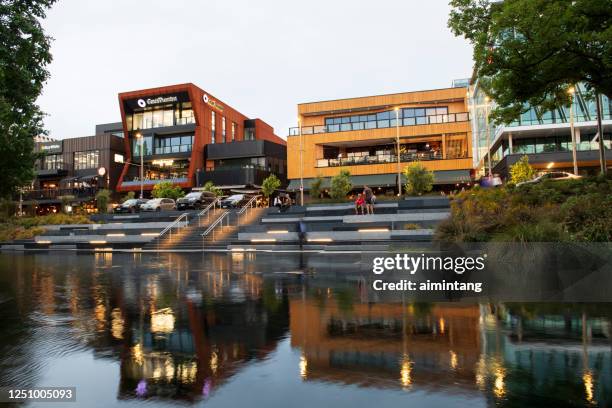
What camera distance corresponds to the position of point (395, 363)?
4.89 metres

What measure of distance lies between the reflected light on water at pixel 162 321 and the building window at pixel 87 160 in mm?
63028

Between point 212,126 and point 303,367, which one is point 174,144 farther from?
point 303,367

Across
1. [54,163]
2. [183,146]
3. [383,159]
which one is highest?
[183,146]

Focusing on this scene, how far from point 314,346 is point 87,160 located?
2698 inches

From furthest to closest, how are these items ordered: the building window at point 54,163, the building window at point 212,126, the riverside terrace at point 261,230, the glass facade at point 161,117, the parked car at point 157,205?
1. the building window at point 54,163
2. the building window at point 212,126
3. the glass facade at point 161,117
4. the parked car at point 157,205
5. the riverside terrace at point 261,230

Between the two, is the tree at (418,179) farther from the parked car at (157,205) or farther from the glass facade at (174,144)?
the glass facade at (174,144)

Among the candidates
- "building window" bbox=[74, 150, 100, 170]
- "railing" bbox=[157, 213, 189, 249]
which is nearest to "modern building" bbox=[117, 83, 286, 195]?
"building window" bbox=[74, 150, 100, 170]

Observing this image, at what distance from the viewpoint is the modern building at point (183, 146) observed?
187 ft

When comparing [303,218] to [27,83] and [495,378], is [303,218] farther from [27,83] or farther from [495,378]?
[495,378]

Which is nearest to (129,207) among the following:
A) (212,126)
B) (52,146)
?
(212,126)

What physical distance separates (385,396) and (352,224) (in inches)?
887

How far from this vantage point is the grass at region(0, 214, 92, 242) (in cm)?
3575

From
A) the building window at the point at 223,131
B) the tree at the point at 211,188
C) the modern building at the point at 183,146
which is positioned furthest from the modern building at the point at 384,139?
the building window at the point at 223,131

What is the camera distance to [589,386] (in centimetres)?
405
